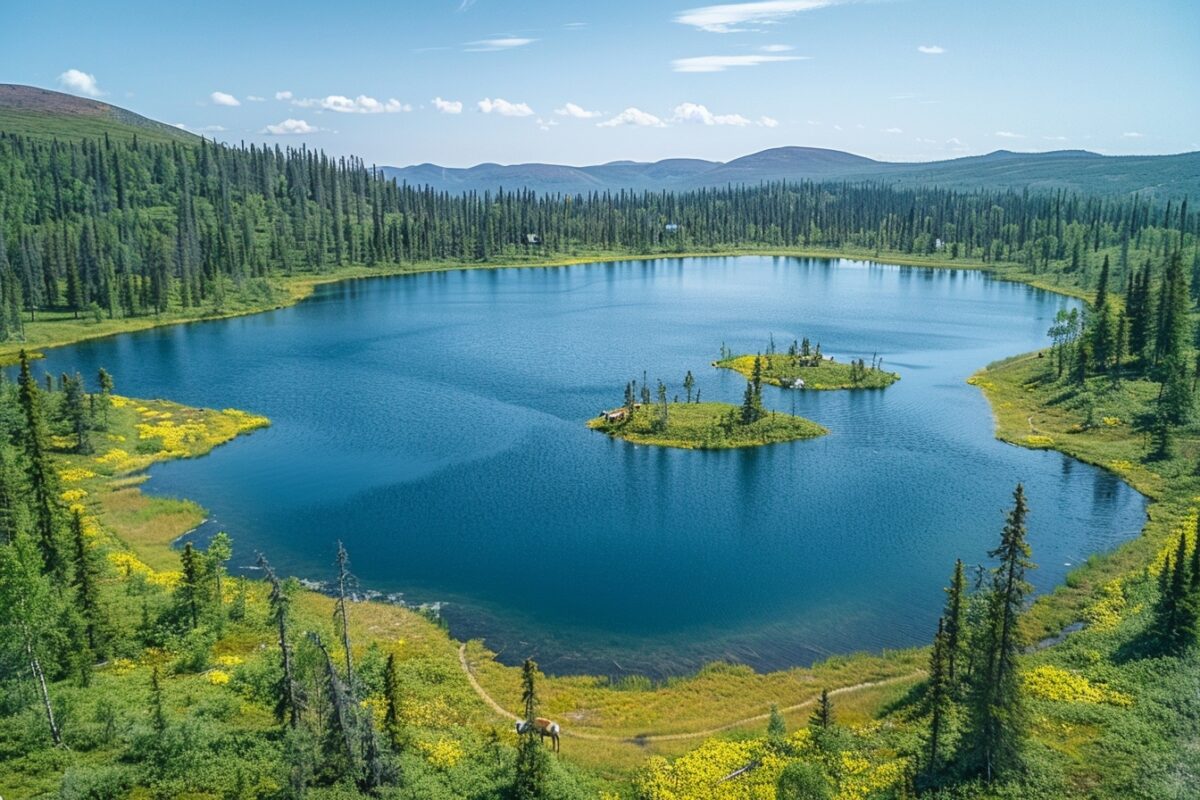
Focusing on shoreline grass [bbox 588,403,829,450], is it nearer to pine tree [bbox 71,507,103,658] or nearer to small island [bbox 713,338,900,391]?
small island [bbox 713,338,900,391]

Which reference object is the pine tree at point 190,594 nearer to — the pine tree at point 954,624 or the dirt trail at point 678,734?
the dirt trail at point 678,734

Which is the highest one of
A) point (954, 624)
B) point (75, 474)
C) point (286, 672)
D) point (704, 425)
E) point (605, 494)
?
point (954, 624)

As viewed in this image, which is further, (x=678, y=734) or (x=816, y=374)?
(x=816, y=374)

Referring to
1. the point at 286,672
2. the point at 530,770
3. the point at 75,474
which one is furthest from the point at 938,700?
the point at 75,474

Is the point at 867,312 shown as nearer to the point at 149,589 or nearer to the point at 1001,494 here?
the point at 1001,494

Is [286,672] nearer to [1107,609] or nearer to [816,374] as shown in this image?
[1107,609]

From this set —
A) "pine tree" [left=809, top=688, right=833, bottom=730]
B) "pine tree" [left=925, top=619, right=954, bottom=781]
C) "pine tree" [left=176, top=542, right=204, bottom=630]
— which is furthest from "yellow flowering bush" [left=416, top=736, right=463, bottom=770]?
"pine tree" [left=925, top=619, right=954, bottom=781]

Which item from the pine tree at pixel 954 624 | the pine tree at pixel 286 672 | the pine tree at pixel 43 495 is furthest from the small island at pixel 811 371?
the pine tree at pixel 286 672

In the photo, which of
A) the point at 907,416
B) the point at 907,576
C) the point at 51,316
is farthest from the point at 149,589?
the point at 51,316
